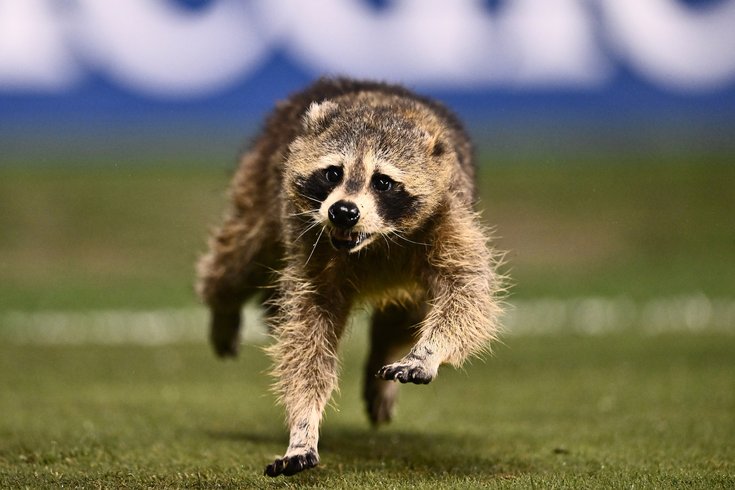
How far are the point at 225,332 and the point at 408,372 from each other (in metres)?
4.39

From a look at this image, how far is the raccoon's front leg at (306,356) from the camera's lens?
7.75m

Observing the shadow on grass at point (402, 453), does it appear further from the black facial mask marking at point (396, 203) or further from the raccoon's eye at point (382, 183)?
the raccoon's eye at point (382, 183)

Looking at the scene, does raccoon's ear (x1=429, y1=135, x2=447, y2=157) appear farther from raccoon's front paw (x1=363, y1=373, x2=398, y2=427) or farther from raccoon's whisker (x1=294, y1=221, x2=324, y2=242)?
raccoon's front paw (x1=363, y1=373, x2=398, y2=427)

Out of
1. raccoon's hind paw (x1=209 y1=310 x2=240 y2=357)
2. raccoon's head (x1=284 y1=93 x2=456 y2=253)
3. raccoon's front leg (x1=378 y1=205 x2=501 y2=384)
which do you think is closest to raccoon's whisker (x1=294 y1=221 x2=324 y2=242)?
raccoon's head (x1=284 y1=93 x2=456 y2=253)

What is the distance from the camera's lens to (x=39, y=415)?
11.1 metres

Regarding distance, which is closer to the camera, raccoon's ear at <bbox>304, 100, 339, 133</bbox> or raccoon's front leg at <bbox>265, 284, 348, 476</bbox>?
raccoon's front leg at <bbox>265, 284, 348, 476</bbox>

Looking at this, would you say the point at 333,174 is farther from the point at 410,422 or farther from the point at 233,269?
the point at 410,422

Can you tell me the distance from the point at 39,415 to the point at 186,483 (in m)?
4.39

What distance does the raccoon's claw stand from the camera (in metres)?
7.14

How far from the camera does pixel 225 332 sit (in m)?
11.2

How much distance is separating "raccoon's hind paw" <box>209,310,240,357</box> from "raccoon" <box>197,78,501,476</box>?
2.36 m

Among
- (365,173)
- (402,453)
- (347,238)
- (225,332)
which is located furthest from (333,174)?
(225,332)

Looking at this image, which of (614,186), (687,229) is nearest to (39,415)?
(687,229)

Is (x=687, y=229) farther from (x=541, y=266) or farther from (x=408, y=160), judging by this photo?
(x=408, y=160)
